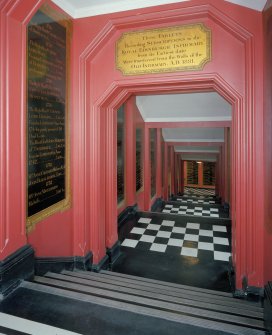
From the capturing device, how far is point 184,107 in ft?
17.7

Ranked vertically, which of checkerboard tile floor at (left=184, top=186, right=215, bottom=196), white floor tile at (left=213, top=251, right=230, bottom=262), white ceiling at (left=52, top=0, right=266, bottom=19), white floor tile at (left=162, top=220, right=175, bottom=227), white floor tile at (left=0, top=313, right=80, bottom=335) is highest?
white ceiling at (left=52, top=0, right=266, bottom=19)

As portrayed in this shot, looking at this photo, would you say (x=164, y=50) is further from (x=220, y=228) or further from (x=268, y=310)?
(x=220, y=228)

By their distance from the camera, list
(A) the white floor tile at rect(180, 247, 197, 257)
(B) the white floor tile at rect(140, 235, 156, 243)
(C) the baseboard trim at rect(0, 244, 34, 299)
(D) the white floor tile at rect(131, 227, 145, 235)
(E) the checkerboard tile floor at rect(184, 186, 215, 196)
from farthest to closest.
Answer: (E) the checkerboard tile floor at rect(184, 186, 215, 196) < (D) the white floor tile at rect(131, 227, 145, 235) < (B) the white floor tile at rect(140, 235, 156, 243) < (A) the white floor tile at rect(180, 247, 197, 257) < (C) the baseboard trim at rect(0, 244, 34, 299)

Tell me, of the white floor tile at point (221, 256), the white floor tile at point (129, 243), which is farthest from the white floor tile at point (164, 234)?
the white floor tile at point (221, 256)

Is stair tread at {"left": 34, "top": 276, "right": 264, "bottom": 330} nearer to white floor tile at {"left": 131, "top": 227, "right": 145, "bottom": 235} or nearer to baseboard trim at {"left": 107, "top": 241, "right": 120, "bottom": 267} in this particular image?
baseboard trim at {"left": 107, "top": 241, "right": 120, "bottom": 267}

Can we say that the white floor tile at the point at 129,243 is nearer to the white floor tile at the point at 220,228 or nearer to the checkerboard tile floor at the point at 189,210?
the white floor tile at the point at 220,228

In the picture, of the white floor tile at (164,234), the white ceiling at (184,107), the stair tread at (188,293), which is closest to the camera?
the stair tread at (188,293)

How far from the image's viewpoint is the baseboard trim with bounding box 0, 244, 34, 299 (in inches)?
73.0

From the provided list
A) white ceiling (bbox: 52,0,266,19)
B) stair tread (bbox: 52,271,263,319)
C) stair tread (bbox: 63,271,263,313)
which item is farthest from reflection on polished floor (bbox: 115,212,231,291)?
white ceiling (bbox: 52,0,266,19)

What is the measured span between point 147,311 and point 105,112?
6.78ft

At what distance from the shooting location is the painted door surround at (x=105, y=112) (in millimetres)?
1951

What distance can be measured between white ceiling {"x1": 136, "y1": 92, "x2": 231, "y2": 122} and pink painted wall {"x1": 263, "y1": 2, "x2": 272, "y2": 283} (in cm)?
275

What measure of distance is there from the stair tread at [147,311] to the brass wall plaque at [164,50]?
6.77 feet

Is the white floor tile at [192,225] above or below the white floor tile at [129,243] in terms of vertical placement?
above
